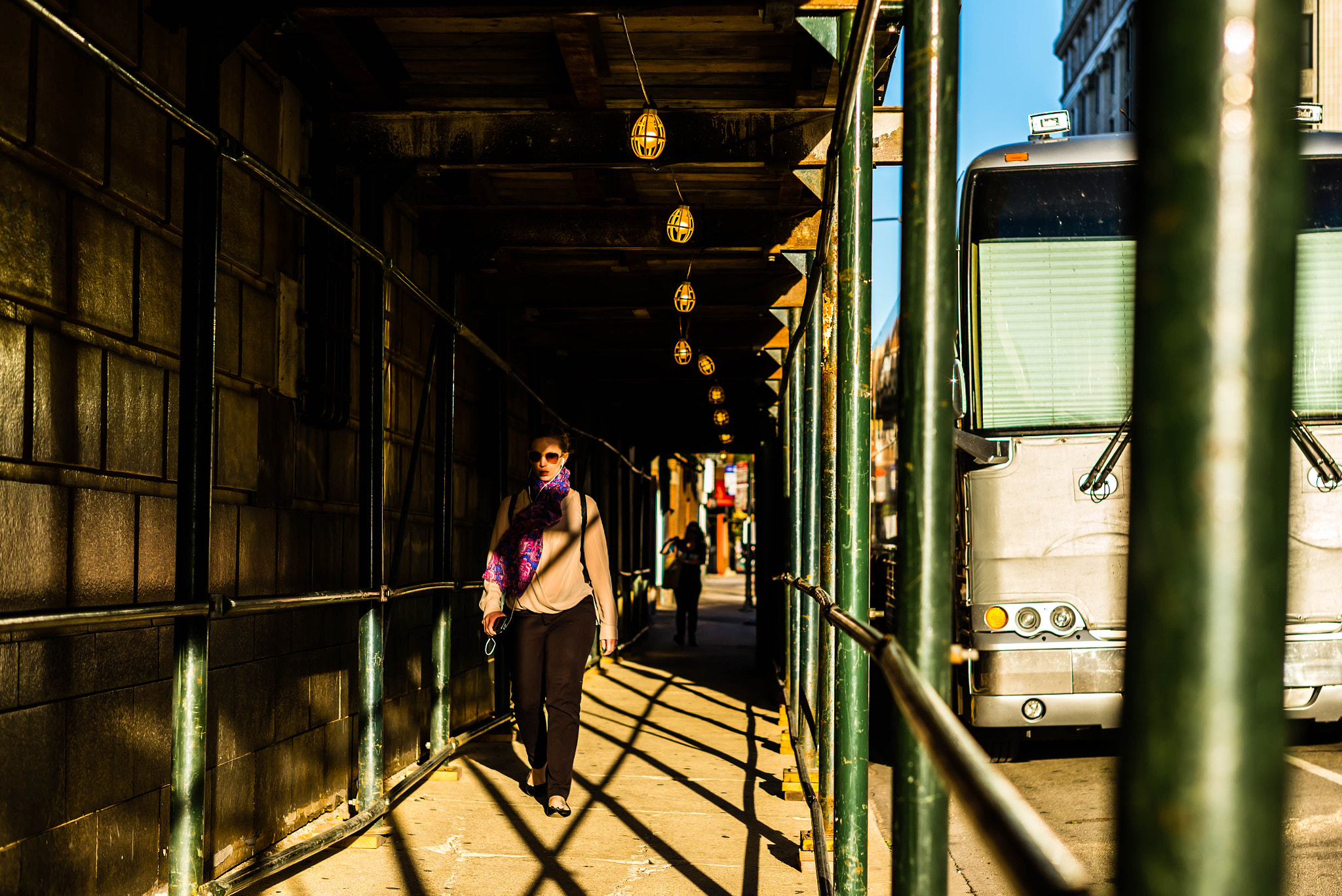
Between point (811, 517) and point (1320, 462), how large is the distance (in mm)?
2780

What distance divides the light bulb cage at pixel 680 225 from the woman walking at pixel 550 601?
4.86 ft

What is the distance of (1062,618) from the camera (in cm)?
650

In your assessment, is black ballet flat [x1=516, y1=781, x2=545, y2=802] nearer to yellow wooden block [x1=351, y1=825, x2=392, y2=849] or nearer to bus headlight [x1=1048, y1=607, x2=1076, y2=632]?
yellow wooden block [x1=351, y1=825, x2=392, y2=849]

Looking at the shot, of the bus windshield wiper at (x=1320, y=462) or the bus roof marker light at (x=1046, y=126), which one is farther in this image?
the bus roof marker light at (x=1046, y=126)

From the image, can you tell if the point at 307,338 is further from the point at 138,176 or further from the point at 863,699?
the point at 863,699

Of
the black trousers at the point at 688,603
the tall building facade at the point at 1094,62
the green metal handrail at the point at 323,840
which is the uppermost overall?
the tall building facade at the point at 1094,62

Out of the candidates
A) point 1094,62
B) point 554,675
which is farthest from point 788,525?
point 1094,62

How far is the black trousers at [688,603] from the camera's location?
17.6 m

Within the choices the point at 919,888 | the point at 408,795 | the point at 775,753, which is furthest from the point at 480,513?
the point at 919,888

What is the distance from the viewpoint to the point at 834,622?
3201 mm

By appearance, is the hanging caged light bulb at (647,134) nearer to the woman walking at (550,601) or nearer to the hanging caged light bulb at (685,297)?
the woman walking at (550,601)

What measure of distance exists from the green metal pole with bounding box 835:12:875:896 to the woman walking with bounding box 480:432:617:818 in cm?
232

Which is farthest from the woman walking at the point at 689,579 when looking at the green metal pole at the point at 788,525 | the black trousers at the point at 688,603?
the green metal pole at the point at 788,525

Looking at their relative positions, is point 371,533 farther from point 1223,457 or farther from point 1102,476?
point 1223,457
